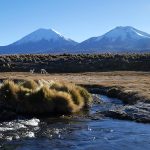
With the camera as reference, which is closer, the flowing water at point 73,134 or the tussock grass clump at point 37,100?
the flowing water at point 73,134

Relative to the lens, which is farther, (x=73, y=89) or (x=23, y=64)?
(x=23, y=64)

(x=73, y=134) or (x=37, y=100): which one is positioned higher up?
(x=37, y=100)

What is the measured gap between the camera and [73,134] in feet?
80.6

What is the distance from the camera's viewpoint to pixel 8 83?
1307 inches

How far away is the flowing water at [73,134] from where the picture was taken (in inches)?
856

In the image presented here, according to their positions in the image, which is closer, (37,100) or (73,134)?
(73,134)

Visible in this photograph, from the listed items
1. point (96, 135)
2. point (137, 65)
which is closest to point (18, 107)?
point (96, 135)

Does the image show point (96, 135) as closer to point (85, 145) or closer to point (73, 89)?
point (85, 145)

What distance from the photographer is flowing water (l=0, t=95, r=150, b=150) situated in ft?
71.3

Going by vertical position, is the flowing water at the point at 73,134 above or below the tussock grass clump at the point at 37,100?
below

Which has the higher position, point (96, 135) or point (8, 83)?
point (8, 83)

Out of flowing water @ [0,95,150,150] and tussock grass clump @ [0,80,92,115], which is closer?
flowing water @ [0,95,150,150]

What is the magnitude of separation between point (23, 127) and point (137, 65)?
69.3 meters

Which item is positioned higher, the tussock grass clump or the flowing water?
the tussock grass clump
